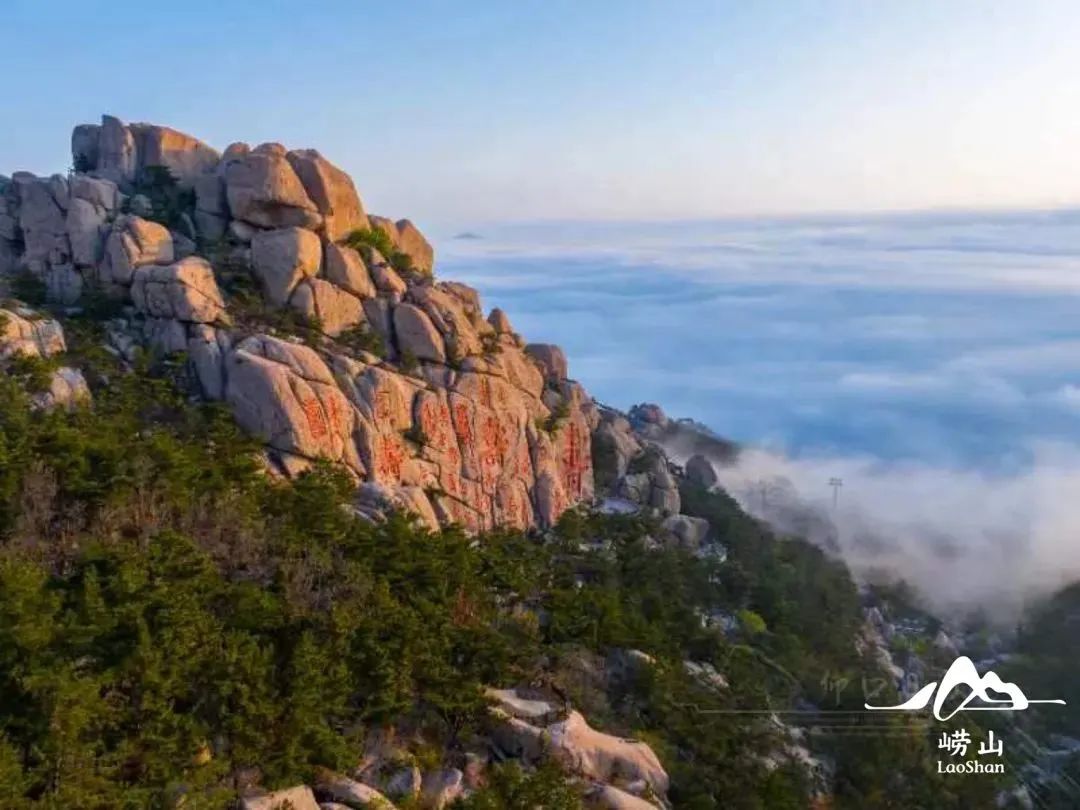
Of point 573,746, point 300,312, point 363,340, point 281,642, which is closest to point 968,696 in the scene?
point 573,746

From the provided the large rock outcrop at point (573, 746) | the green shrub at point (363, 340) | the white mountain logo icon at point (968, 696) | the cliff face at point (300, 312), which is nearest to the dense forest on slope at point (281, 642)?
the large rock outcrop at point (573, 746)

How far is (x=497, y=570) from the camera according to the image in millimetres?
20234

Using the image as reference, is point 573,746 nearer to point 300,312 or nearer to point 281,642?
point 281,642

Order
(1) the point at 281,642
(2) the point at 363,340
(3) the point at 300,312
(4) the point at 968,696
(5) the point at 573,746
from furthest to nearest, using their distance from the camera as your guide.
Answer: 1. (4) the point at 968,696
2. (2) the point at 363,340
3. (3) the point at 300,312
4. (5) the point at 573,746
5. (1) the point at 281,642

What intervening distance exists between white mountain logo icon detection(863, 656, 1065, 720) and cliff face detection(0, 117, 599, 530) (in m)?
12.9

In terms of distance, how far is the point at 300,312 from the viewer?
Answer: 2686cm

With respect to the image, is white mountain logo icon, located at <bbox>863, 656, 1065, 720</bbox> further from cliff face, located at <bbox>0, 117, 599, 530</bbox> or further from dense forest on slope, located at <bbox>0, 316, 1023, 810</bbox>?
cliff face, located at <bbox>0, 117, 599, 530</bbox>

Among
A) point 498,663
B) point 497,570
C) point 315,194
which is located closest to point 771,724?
point 497,570

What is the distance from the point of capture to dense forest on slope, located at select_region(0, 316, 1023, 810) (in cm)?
1056

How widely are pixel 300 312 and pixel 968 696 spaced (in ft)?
78.1

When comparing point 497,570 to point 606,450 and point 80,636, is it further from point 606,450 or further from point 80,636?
point 606,450

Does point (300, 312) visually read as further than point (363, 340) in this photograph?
No

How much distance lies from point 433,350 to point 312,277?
172 inches

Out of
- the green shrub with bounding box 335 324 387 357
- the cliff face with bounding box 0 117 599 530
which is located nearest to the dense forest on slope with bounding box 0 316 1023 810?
the cliff face with bounding box 0 117 599 530
